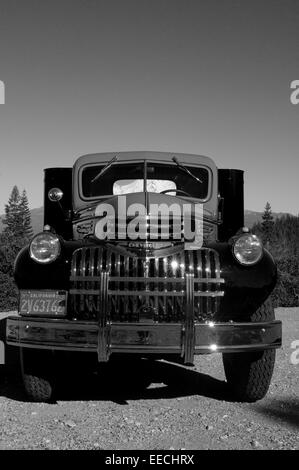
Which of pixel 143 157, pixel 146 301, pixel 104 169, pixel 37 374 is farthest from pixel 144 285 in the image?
pixel 143 157

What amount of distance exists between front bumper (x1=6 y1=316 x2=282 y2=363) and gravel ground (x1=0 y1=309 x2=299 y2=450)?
1.48 ft

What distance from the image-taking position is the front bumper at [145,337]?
10.6ft

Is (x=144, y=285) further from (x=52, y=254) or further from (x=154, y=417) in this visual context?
(x=154, y=417)

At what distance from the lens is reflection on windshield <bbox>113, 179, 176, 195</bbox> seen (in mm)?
5101

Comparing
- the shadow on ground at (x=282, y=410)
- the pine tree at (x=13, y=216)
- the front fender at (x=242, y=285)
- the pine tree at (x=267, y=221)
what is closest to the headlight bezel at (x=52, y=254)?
the front fender at (x=242, y=285)

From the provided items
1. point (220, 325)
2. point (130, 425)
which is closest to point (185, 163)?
point (220, 325)

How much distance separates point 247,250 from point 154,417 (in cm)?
128

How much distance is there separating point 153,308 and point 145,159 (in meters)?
2.27

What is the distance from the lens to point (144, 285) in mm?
3385

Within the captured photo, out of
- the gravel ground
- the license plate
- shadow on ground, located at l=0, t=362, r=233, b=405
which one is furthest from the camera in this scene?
shadow on ground, located at l=0, t=362, r=233, b=405

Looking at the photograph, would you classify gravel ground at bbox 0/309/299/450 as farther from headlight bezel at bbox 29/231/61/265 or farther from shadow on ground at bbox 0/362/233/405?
headlight bezel at bbox 29/231/61/265

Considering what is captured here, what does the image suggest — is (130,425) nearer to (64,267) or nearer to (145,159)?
(64,267)

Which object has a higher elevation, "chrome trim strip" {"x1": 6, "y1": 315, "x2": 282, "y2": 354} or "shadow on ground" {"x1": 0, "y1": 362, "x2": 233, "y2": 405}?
"chrome trim strip" {"x1": 6, "y1": 315, "x2": 282, "y2": 354}

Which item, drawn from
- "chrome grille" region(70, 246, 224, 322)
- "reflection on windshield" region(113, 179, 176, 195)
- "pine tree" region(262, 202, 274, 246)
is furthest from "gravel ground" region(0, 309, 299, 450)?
"pine tree" region(262, 202, 274, 246)
